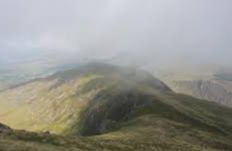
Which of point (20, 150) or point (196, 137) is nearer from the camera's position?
point (20, 150)

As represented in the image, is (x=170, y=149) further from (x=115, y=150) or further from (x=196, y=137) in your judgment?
(x=196, y=137)

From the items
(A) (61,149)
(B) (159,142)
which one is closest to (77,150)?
(A) (61,149)

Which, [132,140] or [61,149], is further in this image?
[132,140]

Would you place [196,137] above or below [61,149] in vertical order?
below

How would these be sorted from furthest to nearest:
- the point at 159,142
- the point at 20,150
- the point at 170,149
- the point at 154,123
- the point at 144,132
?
the point at 154,123 < the point at 144,132 < the point at 159,142 < the point at 170,149 < the point at 20,150

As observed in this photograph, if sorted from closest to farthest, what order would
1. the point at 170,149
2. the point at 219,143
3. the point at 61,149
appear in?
the point at 61,149 < the point at 170,149 < the point at 219,143

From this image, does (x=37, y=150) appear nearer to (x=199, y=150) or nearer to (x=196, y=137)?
(x=199, y=150)

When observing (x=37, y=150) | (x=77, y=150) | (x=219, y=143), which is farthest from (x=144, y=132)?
(x=37, y=150)

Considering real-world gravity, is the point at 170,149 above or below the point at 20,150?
below

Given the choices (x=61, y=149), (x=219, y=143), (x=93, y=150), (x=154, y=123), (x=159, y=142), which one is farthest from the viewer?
(x=154, y=123)
